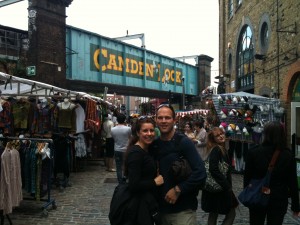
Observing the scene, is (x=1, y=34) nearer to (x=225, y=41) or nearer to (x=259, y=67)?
(x=225, y=41)

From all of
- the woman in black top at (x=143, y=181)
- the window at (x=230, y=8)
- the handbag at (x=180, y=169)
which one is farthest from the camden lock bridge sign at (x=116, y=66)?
the handbag at (x=180, y=169)

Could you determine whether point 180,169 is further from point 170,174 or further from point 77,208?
point 77,208

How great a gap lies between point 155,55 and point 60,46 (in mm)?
9342

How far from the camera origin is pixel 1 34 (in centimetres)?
2220

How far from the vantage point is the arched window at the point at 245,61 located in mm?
15919

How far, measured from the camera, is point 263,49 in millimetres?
13773

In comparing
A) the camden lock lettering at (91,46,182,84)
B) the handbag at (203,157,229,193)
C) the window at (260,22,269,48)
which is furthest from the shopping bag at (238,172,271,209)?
the camden lock lettering at (91,46,182,84)

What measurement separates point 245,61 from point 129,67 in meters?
6.47

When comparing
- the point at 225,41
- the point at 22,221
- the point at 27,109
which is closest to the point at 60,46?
the point at 27,109

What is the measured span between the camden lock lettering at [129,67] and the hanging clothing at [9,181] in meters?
11.8

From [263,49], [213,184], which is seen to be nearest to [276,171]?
[213,184]

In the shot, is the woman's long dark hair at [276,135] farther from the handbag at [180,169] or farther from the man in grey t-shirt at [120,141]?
the man in grey t-shirt at [120,141]

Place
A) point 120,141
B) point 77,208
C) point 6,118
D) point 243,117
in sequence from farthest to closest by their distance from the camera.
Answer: point 243,117, point 120,141, point 6,118, point 77,208

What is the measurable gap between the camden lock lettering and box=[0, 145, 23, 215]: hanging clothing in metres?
11.8
